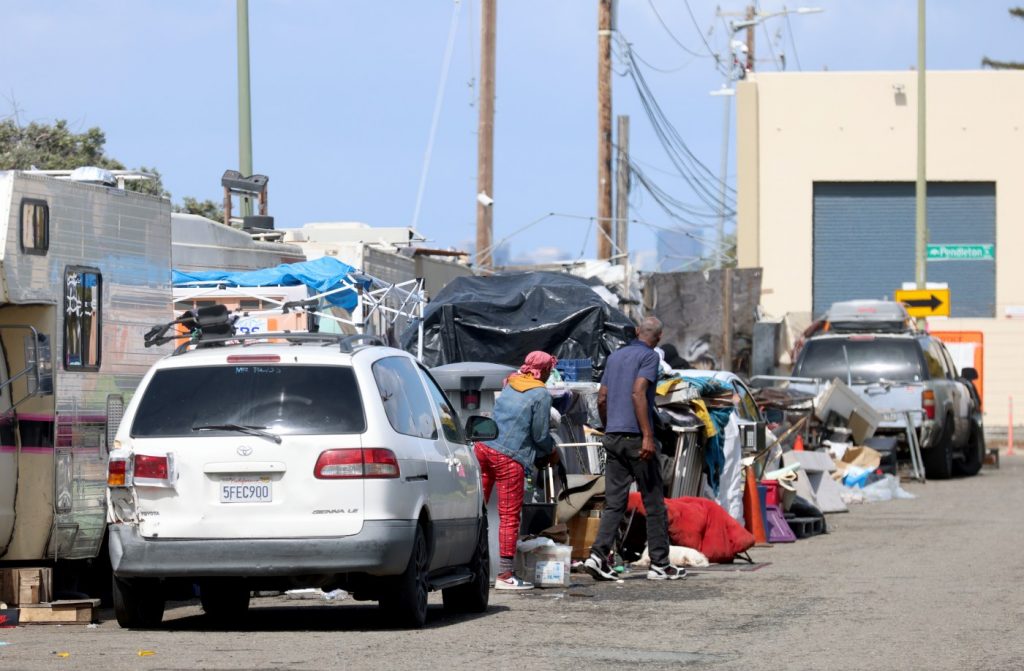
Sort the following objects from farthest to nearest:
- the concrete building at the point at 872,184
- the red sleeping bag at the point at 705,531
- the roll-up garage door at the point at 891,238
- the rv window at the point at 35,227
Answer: the roll-up garage door at the point at 891,238
the concrete building at the point at 872,184
the red sleeping bag at the point at 705,531
the rv window at the point at 35,227

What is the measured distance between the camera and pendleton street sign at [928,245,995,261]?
3584 cm

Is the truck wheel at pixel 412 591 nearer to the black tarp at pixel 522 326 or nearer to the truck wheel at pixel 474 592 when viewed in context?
the truck wheel at pixel 474 592

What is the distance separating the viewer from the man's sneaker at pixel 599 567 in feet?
43.3

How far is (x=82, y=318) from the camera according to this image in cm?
1157

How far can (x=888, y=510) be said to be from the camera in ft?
67.5

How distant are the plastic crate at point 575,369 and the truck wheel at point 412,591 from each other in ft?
27.7

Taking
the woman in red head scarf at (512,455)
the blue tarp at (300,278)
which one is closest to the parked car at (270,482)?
the woman in red head scarf at (512,455)

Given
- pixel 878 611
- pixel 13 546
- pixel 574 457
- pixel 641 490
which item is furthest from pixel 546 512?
pixel 13 546

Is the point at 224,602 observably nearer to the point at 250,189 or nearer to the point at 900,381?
the point at 250,189

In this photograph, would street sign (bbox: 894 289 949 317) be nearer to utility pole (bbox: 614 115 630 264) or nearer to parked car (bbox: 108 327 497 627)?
utility pole (bbox: 614 115 630 264)

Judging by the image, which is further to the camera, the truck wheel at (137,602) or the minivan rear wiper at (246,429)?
the truck wheel at (137,602)

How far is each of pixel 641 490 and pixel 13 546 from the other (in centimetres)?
466

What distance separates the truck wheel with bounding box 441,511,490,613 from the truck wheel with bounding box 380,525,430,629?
3.15 ft

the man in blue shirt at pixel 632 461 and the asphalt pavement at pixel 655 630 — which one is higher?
the man in blue shirt at pixel 632 461
